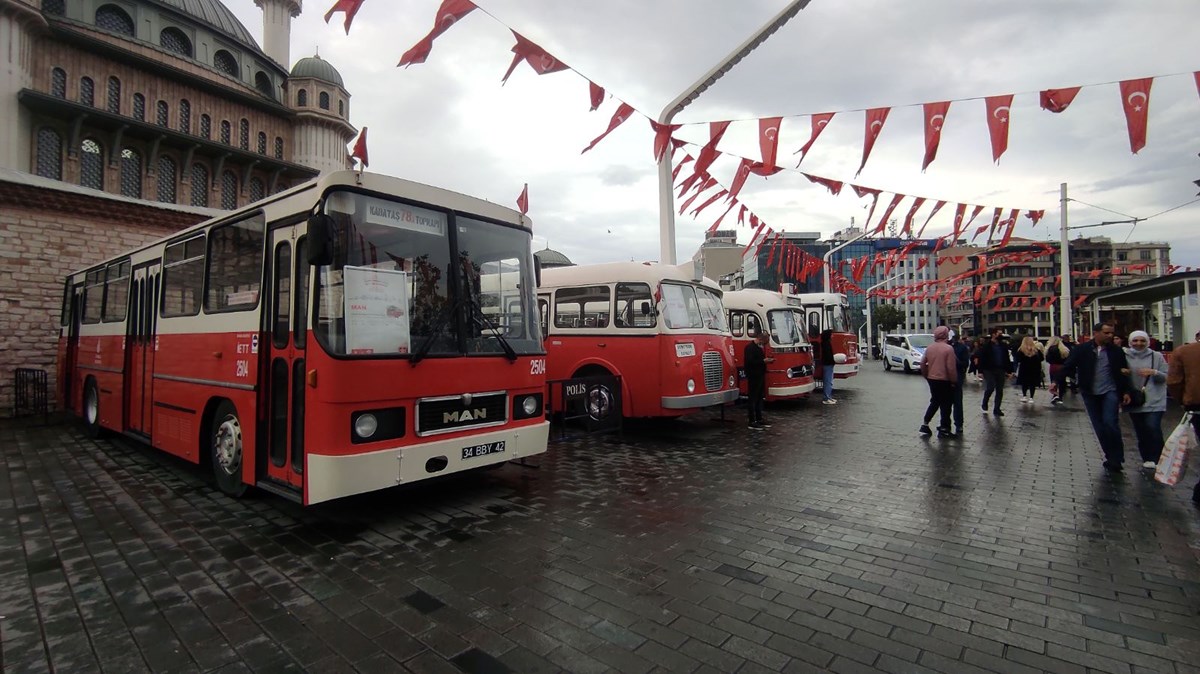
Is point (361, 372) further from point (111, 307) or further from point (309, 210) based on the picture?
point (111, 307)

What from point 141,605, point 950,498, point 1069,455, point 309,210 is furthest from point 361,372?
point 1069,455

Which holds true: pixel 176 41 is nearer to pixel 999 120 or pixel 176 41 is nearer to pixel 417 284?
pixel 417 284

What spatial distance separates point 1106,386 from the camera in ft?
23.4

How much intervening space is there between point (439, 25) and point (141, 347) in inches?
233

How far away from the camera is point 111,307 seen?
925 centimetres

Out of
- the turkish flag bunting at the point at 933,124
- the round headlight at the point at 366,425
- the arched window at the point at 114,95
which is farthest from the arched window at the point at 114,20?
the turkish flag bunting at the point at 933,124

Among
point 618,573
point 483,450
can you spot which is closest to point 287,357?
point 483,450

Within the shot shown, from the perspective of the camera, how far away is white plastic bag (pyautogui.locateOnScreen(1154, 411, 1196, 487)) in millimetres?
5383

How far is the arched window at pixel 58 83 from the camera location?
2825 centimetres

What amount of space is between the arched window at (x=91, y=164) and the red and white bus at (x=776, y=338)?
33234 millimetres

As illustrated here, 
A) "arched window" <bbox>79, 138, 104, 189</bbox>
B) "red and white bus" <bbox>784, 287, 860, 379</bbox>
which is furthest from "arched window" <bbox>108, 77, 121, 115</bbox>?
"red and white bus" <bbox>784, 287, 860, 379</bbox>

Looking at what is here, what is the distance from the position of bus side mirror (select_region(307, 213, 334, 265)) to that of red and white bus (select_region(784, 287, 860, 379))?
49.6 feet

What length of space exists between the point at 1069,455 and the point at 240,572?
10.1 meters

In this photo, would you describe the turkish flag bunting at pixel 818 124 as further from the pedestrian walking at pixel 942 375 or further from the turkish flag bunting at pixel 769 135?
the pedestrian walking at pixel 942 375
